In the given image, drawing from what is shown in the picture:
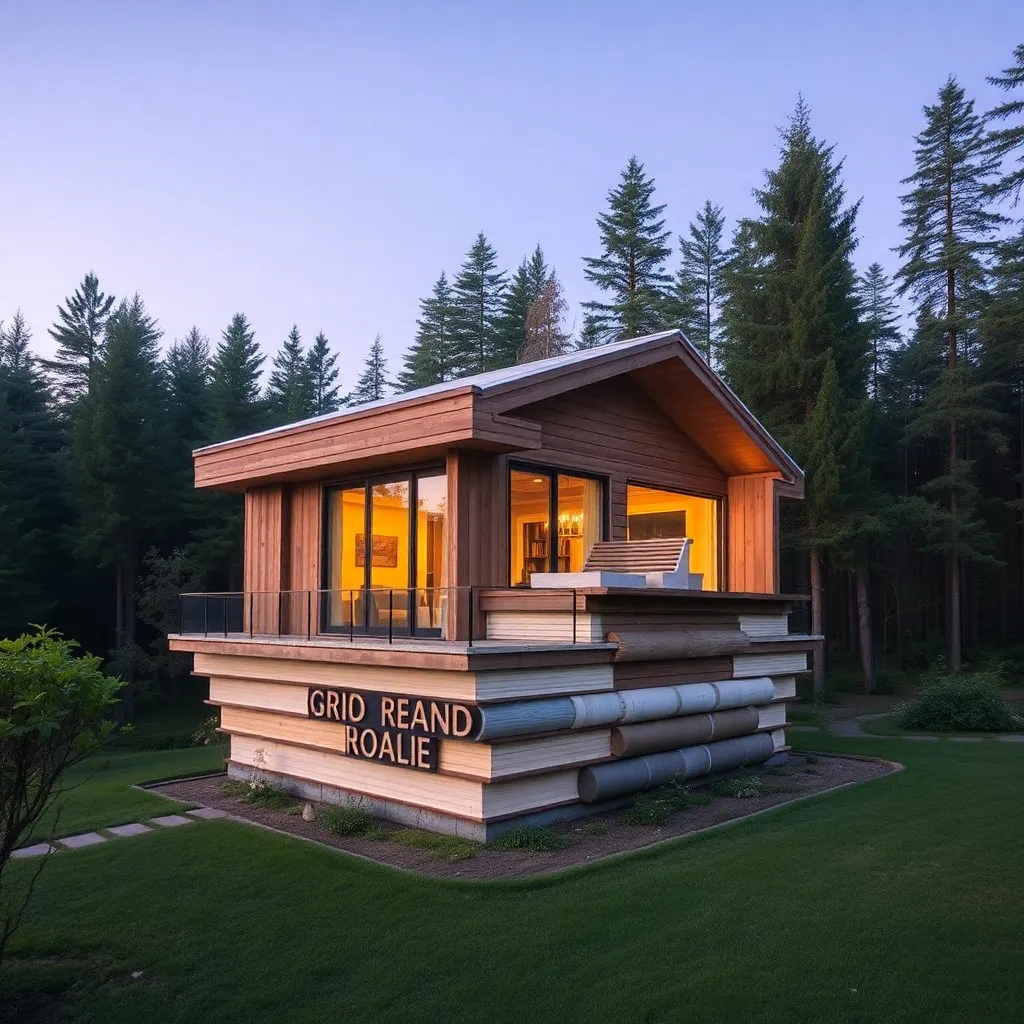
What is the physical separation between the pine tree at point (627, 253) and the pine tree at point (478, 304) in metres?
7.50

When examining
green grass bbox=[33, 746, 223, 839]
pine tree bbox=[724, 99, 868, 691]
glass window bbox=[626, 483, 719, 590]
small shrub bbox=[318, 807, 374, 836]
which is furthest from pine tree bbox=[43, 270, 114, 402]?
small shrub bbox=[318, 807, 374, 836]

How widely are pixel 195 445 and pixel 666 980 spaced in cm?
3225

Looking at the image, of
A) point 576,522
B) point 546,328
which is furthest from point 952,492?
point 576,522

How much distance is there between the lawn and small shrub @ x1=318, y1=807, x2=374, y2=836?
2.65 ft

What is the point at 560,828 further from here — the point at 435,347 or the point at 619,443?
the point at 435,347

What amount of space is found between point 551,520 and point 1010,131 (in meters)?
24.6

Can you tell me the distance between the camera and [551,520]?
1195cm

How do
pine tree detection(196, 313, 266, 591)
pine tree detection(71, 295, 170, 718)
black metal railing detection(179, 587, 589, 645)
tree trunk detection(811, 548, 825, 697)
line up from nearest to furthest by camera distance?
1. black metal railing detection(179, 587, 589, 645)
2. tree trunk detection(811, 548, 825, 697)
3. pine tree detection(71, 295, 170, 718)
4. pine tree detection(196, 313, 266, 591)

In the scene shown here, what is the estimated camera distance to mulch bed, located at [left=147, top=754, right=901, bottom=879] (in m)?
7.85

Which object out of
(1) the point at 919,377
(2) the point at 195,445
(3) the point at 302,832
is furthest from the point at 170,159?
(1) the point at 919,377

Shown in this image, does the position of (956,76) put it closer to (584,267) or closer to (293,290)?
(584,267)

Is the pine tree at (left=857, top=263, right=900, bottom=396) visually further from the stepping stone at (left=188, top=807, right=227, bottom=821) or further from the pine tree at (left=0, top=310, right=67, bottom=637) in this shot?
the stepping stone at (left=188, top=807, right=227, bottom=821)

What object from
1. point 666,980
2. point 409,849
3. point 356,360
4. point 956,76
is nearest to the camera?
point 666,980

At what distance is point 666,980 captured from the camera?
16.5 feet
